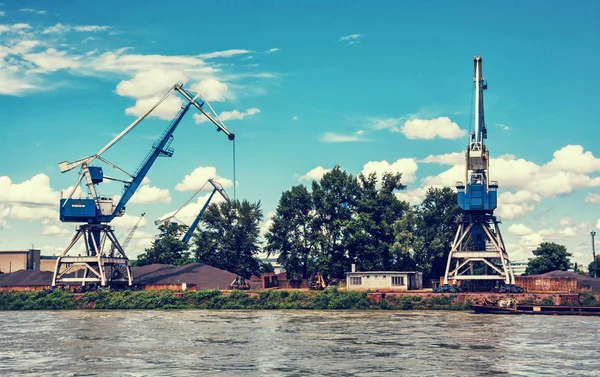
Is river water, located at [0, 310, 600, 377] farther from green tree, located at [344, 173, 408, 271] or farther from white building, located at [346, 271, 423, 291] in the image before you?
green tree, located at [344, 173, 408, 271]

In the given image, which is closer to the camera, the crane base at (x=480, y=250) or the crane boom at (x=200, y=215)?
the crane base at (x=480, y=250)

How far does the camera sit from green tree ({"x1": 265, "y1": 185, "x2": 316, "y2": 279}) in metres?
101

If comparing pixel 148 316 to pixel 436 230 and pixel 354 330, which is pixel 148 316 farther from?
pixel 436 230

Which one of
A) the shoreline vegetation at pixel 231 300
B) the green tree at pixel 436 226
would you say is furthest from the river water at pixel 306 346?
the green tree at pixel 436 226

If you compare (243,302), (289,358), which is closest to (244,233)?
(243,302)

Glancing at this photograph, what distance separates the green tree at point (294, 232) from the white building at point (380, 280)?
13330 mm

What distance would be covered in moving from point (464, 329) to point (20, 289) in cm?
6426

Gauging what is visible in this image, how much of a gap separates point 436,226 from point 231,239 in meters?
32.5

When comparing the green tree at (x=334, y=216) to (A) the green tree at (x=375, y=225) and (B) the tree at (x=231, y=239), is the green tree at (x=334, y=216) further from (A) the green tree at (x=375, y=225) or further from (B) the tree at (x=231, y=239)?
(B) the tree at (x=231, y=239)

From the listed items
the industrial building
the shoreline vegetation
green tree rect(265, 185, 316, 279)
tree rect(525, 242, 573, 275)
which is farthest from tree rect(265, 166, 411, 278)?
the industrial building

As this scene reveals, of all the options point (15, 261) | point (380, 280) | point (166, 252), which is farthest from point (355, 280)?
point (15, 261)

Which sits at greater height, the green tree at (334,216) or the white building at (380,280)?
the green tree at (334,216)

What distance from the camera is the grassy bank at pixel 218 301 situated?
258 ft

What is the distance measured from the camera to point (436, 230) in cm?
10119
